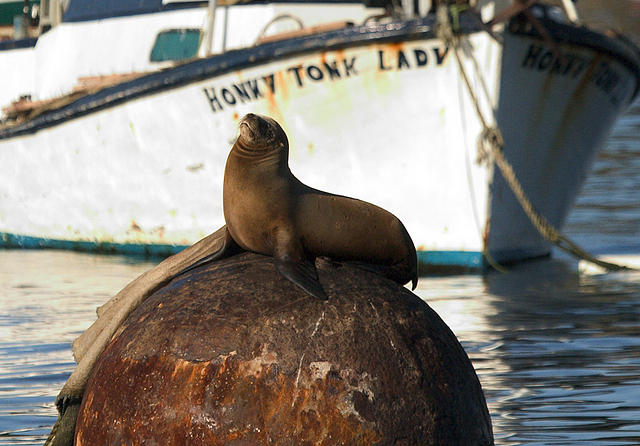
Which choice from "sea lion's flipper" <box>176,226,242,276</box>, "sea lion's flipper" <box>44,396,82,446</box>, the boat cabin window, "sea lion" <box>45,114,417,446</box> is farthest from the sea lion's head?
the boat cabin window

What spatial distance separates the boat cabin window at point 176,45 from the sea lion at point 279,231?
9298mm

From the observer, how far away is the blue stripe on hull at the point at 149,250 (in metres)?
12.0

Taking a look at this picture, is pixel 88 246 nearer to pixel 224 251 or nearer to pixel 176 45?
pixel 176 45

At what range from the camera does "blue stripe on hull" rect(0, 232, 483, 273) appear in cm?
1198

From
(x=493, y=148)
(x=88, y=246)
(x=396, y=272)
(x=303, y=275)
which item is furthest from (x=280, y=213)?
(x=88, y=246)

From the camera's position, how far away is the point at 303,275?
4387 mm

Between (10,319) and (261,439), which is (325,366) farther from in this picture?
(10,319)

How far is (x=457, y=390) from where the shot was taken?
14.3 feet

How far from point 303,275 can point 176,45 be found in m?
9.97

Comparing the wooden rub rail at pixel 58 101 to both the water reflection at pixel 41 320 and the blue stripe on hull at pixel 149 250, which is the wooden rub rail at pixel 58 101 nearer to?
the blue stripe on hull at pixel 149 250

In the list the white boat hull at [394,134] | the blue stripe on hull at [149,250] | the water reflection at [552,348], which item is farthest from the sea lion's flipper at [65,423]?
the blue stripe on hull at [149,250]

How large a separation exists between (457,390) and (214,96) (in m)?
8.23

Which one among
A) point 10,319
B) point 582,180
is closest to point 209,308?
point 10,319

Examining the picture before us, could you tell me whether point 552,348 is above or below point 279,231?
below
